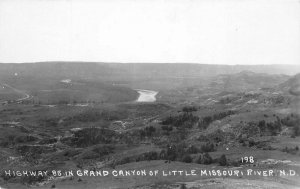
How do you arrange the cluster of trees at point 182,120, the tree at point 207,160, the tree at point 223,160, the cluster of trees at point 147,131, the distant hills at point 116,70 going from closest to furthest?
the tree at point 223,160 < the tree at point 207,160 < the cluster of trees at point 147,131 < the cluster of trees at point 182,120 < the distant hills at point 116,70

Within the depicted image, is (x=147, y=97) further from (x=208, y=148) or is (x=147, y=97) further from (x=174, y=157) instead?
(x=174, y=157)

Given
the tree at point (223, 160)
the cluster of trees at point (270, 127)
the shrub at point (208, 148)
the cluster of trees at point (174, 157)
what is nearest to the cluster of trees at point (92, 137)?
the cluster of trees at point (174, 157)

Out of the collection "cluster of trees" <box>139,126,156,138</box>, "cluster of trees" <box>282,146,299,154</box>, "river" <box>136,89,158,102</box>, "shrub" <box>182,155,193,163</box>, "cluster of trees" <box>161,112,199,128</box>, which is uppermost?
"cluster of trees" <box>282,146,299,154</box>

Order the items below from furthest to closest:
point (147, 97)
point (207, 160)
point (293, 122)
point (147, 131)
Result: point (147, 97) → point (147, 131) → point (293, 122) → point (207, 160)

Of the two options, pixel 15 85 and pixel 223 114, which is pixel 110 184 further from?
pixel 15 85

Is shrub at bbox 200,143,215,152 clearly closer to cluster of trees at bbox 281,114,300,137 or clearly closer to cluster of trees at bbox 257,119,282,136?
cluster of trees at bbox 257,119,282,136

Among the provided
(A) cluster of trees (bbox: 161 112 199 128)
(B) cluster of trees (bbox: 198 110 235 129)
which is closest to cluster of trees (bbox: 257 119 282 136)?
(B) cluster of trees (bbox: 198 110 235 129)

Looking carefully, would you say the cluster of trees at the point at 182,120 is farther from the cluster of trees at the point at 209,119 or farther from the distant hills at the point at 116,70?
the distant hills at the point at 116,70

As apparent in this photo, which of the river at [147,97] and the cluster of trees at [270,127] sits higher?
the cluster of trees at [270,127]

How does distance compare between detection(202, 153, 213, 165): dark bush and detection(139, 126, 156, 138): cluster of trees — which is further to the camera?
detection(139, 126, 156, 138): cluster of trees

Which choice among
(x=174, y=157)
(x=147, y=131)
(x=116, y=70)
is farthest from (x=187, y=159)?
(x=116, y=70)

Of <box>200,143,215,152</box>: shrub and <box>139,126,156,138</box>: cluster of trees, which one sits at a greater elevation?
<box>200,143,215,152</box>: shrub
